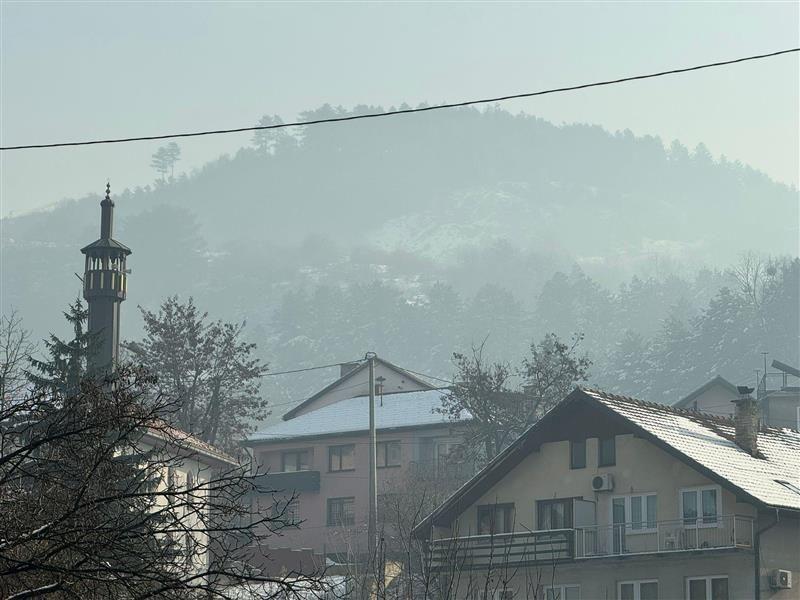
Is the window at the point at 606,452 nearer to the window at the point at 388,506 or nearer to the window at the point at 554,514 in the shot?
the window at the point at 554,514

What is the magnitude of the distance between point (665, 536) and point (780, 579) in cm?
368

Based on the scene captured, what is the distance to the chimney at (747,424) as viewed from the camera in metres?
45.5

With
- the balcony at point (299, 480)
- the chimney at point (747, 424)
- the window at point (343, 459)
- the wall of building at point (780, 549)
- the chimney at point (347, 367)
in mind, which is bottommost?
the wall of building at point (780, 549)

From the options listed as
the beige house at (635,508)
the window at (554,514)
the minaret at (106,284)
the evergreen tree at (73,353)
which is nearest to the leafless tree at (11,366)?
the evergreen tree at (73,353)

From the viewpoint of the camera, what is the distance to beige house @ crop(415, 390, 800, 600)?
41219mm

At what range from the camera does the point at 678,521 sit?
43.2 m

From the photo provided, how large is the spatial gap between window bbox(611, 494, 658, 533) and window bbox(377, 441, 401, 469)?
133ft

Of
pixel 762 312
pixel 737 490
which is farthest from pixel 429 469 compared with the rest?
pixel 762 312

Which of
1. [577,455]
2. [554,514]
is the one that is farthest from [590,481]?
[554,514]

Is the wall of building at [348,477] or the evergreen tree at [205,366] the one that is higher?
the evergreen tree at [205,366]

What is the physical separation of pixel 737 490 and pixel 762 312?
9624 cm

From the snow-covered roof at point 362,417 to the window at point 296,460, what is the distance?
3.13 feet

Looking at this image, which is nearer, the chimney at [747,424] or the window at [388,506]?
the chimney at [747,424]

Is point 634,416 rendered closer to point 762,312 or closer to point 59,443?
point 59,443
